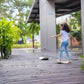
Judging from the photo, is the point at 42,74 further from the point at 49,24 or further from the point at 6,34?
the point at 49,24

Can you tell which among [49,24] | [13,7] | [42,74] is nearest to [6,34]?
[42,74]

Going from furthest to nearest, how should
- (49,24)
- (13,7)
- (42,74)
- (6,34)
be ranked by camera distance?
(13,7)
(49,24)
(6,34)
(42,74)

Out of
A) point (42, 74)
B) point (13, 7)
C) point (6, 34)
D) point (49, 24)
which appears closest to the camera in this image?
point (42, 74)

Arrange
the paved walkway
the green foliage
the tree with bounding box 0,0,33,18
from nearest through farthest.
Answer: the paved walkway
the green foliage
the tree with bounding box 0,0,33,18

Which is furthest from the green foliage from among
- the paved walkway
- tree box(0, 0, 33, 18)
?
tree box(0, 0, 33, 18)

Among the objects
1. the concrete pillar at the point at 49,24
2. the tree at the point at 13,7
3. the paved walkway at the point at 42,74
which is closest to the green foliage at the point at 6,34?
the paved walkway at the point at 42,74

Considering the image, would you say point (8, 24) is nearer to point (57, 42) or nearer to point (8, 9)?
point (57, 42)

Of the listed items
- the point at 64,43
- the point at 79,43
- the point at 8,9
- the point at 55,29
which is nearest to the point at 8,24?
the point at 64,43

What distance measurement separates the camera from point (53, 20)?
56.3 ft

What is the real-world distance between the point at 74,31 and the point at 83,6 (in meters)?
7.04

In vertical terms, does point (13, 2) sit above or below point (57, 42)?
above

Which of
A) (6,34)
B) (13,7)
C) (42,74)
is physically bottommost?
(42,74)

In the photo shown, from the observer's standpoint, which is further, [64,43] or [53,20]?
[53,20]

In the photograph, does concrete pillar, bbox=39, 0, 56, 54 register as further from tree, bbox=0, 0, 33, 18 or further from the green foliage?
tree, bbox=0, 0, 33, 18
